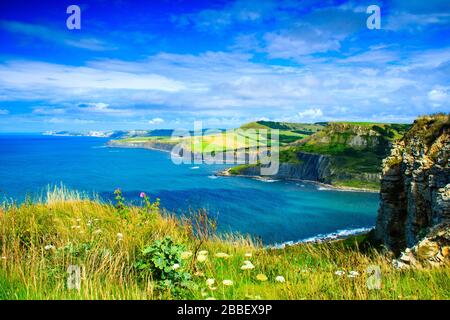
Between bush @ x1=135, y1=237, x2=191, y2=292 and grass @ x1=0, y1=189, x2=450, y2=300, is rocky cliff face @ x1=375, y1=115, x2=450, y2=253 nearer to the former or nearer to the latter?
grass @ x1=0, y1=189, x2=450, y2=300

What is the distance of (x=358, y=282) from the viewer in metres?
6.07

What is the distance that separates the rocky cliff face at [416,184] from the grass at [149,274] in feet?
99.3

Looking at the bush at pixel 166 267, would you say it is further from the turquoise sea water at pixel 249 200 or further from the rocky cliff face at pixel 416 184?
the turquoise sea water at pixel 249 200

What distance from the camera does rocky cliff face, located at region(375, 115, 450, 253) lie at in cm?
4156

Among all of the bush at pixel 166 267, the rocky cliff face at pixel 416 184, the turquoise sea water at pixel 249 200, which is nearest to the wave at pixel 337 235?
the turquoise sea water at pixel 249 200

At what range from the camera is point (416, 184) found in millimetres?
47281

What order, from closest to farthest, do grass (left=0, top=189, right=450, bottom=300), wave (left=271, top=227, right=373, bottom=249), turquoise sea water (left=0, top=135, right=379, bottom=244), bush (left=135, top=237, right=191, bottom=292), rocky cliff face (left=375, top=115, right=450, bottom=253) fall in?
grass (left=0, top=189, right=450, bottom=300)
bush (left=135, top=237, right=191, bottom=292)
rocky cliff face (left=375, top=115, right=450, bottom=253)
wave (left=271, top=227, right=373, bottom=249)
turquoise sea water (left=0, top=135, right=379, bottom=244)

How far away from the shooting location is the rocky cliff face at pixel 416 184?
41.6m

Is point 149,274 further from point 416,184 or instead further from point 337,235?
point 337,235

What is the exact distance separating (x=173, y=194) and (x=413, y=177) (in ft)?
392

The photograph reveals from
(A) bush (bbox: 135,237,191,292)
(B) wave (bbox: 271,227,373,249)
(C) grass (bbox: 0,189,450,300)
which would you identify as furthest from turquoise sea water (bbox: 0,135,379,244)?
(A) bush (bbox: 135,237,191,292)

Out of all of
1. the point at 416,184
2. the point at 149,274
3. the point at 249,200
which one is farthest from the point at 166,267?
the point at 249,200

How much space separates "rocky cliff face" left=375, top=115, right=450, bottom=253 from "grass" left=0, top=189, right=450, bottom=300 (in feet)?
99.3

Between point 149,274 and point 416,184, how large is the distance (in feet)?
160
